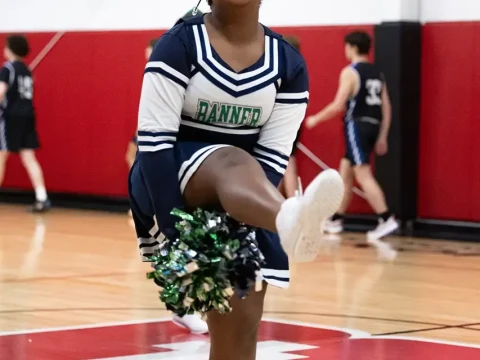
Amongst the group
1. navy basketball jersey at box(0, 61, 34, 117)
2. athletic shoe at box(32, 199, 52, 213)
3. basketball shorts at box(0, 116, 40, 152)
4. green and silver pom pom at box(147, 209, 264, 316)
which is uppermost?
green and silver pom pom at box(147, 209, 264, 316)

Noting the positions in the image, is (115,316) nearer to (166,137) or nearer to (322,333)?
(322,333)

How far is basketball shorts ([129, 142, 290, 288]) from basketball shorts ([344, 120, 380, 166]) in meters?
6.16

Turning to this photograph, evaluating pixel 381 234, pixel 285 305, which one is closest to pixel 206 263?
pixel 285 305

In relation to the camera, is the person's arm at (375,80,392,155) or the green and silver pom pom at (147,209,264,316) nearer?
the green and silver pom pom at (147,209,264,316)

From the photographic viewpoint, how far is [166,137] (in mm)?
3223

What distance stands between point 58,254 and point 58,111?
4190 millimetres

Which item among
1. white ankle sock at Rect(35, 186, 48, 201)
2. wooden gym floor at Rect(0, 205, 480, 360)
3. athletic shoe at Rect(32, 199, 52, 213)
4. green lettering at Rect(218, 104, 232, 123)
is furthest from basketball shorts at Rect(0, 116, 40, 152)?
green lettering at Rect(218, 104, 232, 123)

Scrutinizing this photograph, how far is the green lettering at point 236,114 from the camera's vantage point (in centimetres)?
327

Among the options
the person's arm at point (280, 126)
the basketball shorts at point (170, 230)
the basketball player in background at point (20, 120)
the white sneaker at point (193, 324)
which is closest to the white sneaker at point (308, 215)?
the basketball shorts at point (170, 230)

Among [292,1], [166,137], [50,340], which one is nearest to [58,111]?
[292,1]

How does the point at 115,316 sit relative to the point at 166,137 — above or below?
below

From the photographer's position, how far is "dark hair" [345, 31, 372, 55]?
9.43 meters

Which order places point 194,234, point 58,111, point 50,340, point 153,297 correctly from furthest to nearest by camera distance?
point 58,111 < point 153,297 < point 50,340 < point 194,234

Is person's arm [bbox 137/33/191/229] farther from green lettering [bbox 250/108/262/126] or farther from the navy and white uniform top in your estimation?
green lettering [bbox 250/108/262/126]
